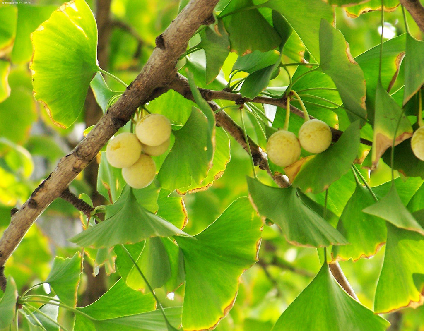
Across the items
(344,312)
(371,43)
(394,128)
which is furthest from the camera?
(371,43)

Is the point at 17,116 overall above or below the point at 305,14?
below

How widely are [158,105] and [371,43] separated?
0.85 m

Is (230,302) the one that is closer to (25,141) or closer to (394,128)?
(394,128)

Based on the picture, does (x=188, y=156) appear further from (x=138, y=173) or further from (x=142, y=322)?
(x=142, y=322)

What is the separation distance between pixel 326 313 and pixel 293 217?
124 millimetres

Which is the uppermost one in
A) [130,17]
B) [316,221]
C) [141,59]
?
[316,221]

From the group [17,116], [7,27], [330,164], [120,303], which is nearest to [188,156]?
[330,164]

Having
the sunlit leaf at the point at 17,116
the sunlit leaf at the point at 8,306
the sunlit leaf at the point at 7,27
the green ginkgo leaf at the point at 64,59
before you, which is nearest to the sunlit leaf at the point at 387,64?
the green ginkgo leaf at the point at 64,59

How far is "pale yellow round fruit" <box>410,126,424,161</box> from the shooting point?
11.9 inches

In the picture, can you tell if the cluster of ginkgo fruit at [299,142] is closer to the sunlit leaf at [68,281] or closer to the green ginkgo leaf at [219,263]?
the green ginkgo leaf at [219,263]

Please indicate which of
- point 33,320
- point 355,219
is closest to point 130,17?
point 33,320

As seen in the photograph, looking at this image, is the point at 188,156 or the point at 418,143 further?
the point at 188,156

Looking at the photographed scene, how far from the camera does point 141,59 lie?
1.61 m

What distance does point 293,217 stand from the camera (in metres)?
0.33
